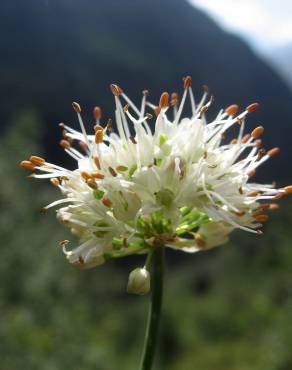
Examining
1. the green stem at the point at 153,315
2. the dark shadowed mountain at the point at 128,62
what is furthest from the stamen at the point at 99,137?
the dark shadowed mountain at the point at 128,62

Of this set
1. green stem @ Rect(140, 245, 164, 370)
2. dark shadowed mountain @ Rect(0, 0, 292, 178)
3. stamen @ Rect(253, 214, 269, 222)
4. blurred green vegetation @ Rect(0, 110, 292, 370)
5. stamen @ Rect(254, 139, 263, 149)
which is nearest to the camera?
green stem @ Rect(140, 245, 164, 370)

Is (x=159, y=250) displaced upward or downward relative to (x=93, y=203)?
downward

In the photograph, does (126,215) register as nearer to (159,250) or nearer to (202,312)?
(159,250)

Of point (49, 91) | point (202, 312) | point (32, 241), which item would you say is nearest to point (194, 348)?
point (202, 312)

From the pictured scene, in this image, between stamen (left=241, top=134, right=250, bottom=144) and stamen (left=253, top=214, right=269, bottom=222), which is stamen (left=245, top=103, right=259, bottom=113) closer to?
stamen (left=241, top=134, right=250, bottom=144)

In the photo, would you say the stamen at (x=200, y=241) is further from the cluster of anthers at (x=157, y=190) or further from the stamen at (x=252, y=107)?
the stamen at (x=252, y=107)

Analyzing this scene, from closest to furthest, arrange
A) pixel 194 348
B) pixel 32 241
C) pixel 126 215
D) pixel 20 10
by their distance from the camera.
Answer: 1. pixel 126 215
2. pixel 32 241
3. pixel 20 10
4. pixel 194 348

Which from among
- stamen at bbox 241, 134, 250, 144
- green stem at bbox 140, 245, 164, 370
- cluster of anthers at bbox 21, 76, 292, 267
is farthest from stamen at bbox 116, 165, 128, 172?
stamen at bbox 241, 134, 250, 144
